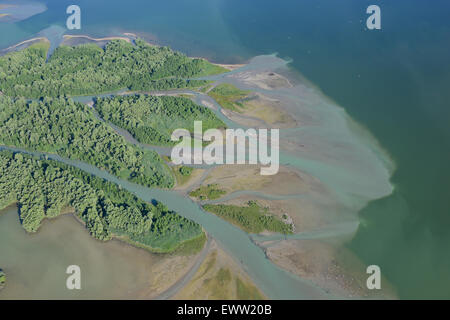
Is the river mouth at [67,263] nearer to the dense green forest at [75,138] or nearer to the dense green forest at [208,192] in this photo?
the dense green forest at [208,192]

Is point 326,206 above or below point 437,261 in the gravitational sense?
above

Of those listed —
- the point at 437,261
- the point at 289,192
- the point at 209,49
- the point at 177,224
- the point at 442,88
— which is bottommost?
the point at 437,261

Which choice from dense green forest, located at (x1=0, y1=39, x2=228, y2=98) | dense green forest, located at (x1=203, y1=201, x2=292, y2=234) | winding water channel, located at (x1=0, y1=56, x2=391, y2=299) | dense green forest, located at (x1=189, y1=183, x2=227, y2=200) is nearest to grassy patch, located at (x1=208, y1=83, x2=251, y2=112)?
winding water channel, located at (x1=0, y1=56, x2=391, y2=299)

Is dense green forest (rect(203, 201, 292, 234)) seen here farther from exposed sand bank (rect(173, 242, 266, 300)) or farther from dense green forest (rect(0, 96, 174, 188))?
dense green forest (rect(0, 96, 174, 188))

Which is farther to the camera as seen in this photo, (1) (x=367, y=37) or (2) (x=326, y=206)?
(1) (x=367, y=37)

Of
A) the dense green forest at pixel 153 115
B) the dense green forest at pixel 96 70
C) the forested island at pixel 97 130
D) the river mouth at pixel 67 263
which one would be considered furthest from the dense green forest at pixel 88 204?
the dense green forest at pixel 96 70

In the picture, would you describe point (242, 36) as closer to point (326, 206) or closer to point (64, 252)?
point (326, 206)

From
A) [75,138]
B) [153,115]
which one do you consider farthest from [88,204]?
[153,115]
